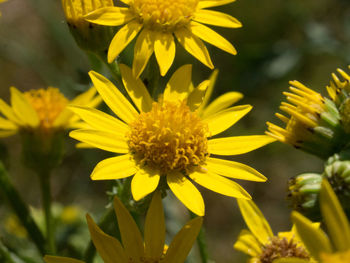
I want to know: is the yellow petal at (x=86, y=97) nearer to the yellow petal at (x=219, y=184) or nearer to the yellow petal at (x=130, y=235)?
the yellow petal at (x=219, y=184)

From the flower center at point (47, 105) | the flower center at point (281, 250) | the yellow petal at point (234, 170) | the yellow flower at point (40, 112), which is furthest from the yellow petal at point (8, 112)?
the flower center at point (281, 250)

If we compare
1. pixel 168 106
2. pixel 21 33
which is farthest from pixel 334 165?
pixel 21 33

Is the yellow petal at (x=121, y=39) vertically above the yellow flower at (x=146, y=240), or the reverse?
the yellow petal at (x=121, y=39)

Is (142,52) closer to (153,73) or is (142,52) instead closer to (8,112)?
(153,73)

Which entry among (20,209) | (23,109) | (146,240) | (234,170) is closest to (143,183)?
(146,240)

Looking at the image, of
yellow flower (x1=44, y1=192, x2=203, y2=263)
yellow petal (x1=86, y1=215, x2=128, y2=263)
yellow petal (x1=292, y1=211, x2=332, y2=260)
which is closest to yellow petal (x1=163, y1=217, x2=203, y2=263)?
yellow flower (x1=44, y1=192, x2=203, y2=263)
